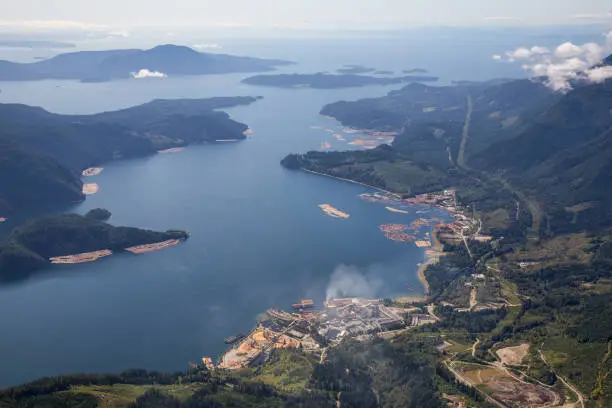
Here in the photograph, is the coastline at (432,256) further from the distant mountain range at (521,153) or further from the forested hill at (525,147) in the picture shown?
the forested hill at (525,147)

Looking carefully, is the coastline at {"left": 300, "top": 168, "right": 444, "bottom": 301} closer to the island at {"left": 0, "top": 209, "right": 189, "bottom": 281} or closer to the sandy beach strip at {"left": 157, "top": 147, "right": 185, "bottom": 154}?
the island at {"left": 0, "top": 209, "right": 189, "bottom": 281}

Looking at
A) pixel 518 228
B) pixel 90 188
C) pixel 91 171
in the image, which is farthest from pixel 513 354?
pixel 91 171

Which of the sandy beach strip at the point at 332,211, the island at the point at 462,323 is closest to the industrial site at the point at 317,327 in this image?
the island at the point at 462,323

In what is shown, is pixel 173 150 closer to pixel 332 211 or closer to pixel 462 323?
pixel 332 211

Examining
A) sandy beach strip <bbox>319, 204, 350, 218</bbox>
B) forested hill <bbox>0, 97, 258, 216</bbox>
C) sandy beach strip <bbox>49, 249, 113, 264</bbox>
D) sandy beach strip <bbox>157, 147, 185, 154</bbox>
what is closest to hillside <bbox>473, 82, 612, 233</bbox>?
sandy beach strip <bbox>319, 204, 350, 218</bbox>

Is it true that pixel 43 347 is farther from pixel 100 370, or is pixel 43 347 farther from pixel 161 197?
pixel 161 197
